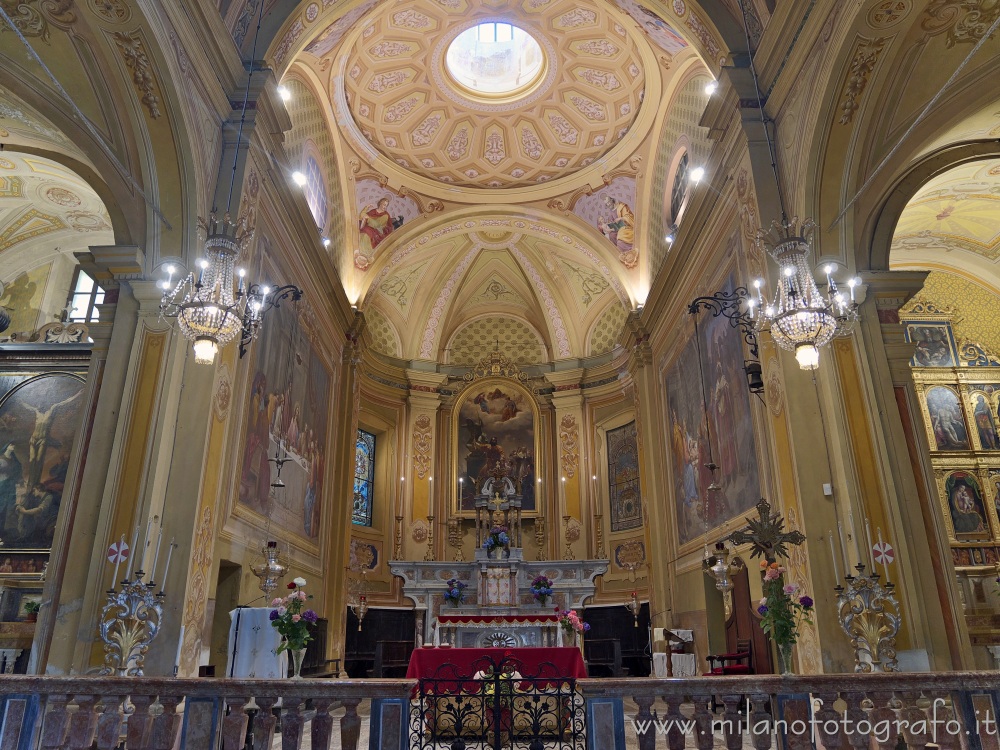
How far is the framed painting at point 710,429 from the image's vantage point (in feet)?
33.1

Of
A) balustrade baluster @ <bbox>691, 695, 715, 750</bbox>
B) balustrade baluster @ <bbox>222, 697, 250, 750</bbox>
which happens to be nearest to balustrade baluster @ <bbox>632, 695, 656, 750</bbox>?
balustrade baluster @ <bbox>691, 695, 715, 750</bbox>

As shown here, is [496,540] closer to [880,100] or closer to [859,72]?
[880,100]

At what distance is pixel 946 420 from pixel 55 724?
16455mm

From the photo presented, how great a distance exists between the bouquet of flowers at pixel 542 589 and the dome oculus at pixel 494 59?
36.4 feet

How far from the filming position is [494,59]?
1747 cm

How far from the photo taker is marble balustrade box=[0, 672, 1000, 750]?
3914 mm

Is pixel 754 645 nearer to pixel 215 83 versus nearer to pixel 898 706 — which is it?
pixel 898 706

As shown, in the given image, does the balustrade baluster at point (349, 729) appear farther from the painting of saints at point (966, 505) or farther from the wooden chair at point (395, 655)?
the painting of saints at point (966, 505)

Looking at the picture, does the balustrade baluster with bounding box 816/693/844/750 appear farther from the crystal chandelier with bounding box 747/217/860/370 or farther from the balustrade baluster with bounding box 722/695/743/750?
the crystal chandelier with bounding box 747/217/860/370

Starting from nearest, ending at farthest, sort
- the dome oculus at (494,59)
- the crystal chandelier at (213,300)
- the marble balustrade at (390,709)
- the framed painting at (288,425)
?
the marble balustrade at (390,709)
the crystal chandelier at (213,300)
the framed painting at (288,425)
the dome oculus at (494,59)

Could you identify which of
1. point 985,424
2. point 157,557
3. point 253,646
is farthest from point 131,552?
point 985,424

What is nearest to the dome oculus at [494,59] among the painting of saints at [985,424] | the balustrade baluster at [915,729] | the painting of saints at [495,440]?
the painting of saints at [495,440]

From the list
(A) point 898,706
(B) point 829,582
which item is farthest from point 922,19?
(A) point 898,706

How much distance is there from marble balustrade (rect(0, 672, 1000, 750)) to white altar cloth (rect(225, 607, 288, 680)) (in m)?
3.68
